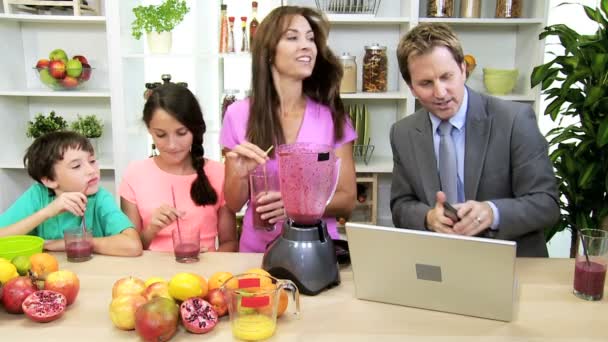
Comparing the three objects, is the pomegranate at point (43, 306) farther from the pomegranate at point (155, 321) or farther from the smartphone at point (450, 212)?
the smartphone at point (450, 212)

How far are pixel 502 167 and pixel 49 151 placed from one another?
4.53ft

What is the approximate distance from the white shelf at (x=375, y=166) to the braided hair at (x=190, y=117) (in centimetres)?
120

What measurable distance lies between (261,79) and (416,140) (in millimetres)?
558

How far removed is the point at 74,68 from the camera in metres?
2.93

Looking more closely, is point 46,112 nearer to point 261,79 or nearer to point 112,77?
point 112,77

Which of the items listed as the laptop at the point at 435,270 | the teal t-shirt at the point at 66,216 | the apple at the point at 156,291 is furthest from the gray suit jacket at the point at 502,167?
the teal t-shirt at the point at 66,216

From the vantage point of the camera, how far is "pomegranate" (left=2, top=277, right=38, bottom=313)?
1080 mm

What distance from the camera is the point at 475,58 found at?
319 centimetres

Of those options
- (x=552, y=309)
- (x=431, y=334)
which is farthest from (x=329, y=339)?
(x=552, y=309)

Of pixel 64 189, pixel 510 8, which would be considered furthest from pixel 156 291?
pixel 510 8

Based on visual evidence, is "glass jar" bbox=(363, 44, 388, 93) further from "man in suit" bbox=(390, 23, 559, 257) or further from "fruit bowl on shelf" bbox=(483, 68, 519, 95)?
"man in suit" bbox=(390, 23, 559, 257)

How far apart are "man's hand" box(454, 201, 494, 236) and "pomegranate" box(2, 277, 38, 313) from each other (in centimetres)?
97

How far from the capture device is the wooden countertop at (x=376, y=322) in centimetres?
101

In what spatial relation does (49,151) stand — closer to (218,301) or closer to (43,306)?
(43,306)
